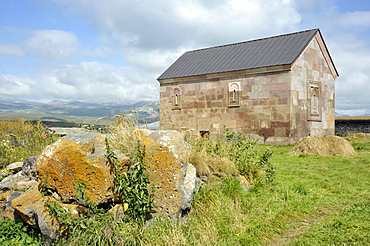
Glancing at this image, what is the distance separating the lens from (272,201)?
5500 mm

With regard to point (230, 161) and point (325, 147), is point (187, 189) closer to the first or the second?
point (230, 161)

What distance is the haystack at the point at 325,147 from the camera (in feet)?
37.2

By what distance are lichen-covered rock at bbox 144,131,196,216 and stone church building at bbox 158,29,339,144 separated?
32.0 feet

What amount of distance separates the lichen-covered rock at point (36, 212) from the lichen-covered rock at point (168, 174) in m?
1.37

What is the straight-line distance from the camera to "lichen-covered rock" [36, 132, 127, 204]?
4152 millimetres

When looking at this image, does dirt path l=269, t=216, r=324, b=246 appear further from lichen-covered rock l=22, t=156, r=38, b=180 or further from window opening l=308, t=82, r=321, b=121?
window opening l=308, t=82, r=321, b=121

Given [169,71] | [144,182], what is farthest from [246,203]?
[169,71]

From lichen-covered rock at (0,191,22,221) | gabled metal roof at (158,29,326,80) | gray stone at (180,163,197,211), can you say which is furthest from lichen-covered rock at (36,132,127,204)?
gabled metal roof at (158,29,326,80)

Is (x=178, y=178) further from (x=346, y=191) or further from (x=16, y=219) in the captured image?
(x=346, y=191)

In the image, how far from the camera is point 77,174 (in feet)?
13.6

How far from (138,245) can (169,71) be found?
16714 millimetres

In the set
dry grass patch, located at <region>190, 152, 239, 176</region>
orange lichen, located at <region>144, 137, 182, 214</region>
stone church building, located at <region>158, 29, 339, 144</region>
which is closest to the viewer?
orange lichen, located at <region>144, 137, 182, 214</region>

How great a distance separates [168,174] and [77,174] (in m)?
1.24

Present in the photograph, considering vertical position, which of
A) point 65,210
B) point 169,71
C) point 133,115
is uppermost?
point 169,71
